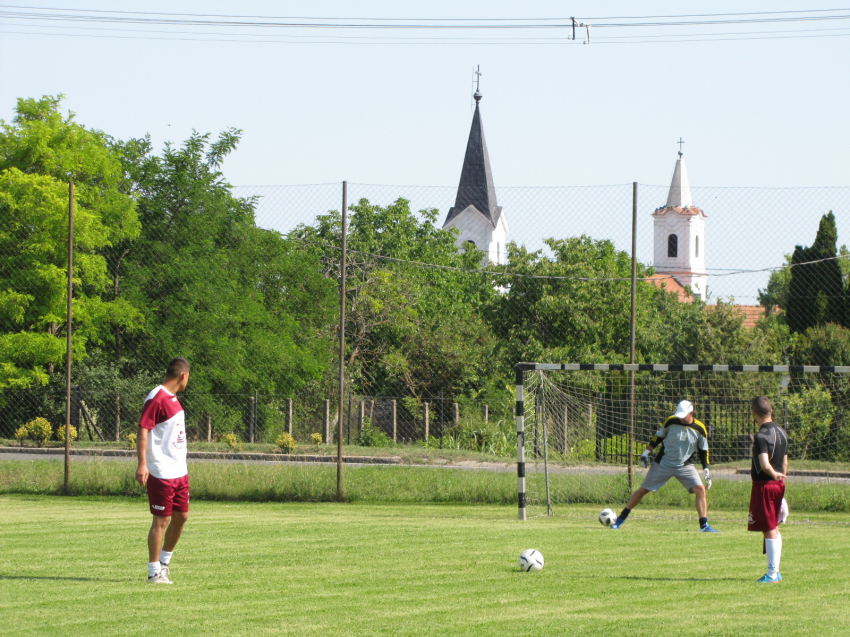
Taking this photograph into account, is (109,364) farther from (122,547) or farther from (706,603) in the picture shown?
(706,603)

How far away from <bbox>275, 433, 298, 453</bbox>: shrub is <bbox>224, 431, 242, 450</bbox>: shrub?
115 centimetres

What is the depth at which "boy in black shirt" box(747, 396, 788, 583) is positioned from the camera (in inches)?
322

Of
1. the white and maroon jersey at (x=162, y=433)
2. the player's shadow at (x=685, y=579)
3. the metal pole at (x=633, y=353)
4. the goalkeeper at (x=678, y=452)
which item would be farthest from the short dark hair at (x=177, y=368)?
the metal pole at (x=633, y=353)

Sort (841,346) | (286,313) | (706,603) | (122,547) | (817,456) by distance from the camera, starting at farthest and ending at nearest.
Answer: (286,313) → (841,346) → (817,456) → (122,547) → (706,603)

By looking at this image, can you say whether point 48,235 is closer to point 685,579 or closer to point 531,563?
point 531,563

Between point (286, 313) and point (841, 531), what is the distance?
84.4 ft

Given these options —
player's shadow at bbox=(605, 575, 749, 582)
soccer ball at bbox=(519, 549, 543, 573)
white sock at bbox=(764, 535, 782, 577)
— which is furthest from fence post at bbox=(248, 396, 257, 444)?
white sock at bbox=(764, 535, 782, 577)

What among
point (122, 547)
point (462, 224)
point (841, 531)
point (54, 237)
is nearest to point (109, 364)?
point (54, 237)

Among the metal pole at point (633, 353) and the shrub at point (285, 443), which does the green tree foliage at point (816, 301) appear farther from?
the shrub at point (285, 443)

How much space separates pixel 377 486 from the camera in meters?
16.7

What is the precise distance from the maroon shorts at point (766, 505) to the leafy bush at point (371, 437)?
50.6 ft

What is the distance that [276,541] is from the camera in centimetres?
1061

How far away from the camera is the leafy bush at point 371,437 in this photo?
23.5m

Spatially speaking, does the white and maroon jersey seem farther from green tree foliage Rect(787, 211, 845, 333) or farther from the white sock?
green tree foliage Rect(787, 211, 845, 333)
